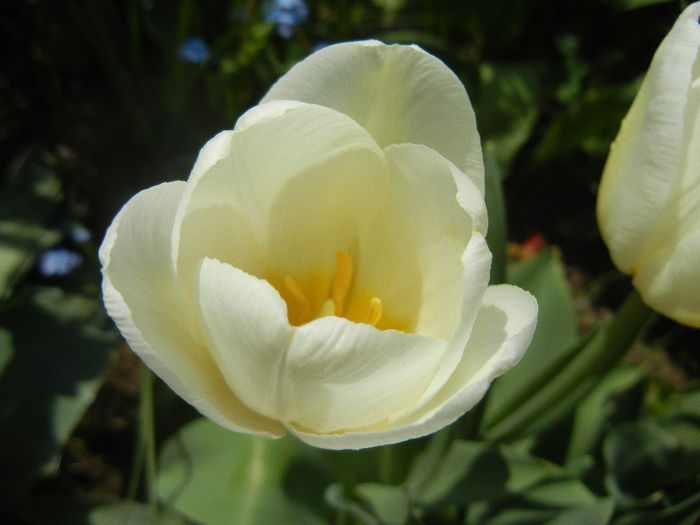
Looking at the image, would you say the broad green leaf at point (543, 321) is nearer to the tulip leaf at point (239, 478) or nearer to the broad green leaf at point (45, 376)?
the tulip leaf at point (239, 478)

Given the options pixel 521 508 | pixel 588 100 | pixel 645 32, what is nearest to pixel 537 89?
pixel 588 100

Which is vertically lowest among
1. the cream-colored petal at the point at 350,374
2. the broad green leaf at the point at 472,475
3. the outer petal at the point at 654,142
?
the broad green leaf at the point at 472,475

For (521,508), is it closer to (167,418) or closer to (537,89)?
(167,418)

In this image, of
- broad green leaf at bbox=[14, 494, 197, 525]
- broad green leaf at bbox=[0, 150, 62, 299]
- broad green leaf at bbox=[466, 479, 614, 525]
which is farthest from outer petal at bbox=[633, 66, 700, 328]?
broad green leaf at bbox=[0, 150, 62, 299]

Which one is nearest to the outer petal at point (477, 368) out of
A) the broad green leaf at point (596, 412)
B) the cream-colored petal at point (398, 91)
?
the cream-colored petal at point (398, 91)

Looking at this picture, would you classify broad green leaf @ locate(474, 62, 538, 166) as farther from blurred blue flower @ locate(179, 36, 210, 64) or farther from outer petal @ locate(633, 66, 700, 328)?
outer petal @ locate(633, 66, 700, 328)

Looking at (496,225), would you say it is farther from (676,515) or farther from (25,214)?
(25,214)

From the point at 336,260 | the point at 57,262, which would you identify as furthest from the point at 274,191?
the point at 57,262
